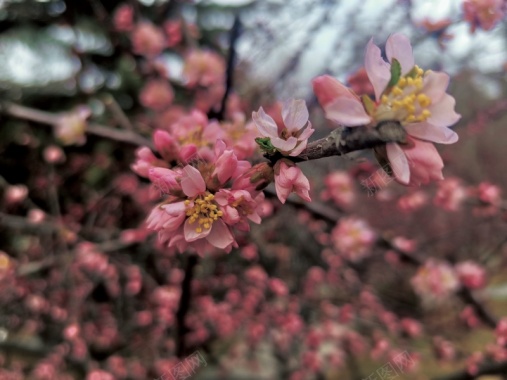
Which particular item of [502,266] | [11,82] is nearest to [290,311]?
[502,266]

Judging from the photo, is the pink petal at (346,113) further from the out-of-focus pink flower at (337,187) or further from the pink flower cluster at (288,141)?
the out-of-focus pink flower at (337,187)

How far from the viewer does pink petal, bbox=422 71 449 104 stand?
17.4 inches

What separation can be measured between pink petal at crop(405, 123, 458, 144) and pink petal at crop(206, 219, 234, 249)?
245 mm

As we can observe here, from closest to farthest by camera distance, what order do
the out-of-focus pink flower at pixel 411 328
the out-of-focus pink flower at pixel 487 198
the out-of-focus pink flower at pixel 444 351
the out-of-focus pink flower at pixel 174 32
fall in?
the out-of-focus pink flower at pixel 487 198, the out-of-focus pink flower at pixel 444 351, the out-of-focus pink flower at pixel 174 32, the out-of-focus pink flower at pixel 411 328

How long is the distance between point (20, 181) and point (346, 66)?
354cm

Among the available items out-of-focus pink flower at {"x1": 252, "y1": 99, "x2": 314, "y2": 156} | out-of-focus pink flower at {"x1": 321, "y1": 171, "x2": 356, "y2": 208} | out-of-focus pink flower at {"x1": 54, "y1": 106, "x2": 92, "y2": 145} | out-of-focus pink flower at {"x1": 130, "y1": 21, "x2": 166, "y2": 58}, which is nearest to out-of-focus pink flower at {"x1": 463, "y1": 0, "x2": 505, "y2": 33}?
out-of-focus pink flower at {"x1": 252, "y1": 99, "x2": 314, "y2": 156}

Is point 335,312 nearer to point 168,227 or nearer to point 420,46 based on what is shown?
point 420,46

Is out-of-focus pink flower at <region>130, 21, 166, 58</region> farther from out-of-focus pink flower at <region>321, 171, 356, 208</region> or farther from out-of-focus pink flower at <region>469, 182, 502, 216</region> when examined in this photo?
out-of-focus pink flower at <region>469, 182, 502, 216</region>

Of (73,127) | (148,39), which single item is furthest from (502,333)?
(148,39)

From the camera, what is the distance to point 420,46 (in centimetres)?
140

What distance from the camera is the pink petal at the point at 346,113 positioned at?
39 cm

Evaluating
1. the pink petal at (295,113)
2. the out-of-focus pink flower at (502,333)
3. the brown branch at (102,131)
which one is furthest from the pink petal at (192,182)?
the out-of-focus pink flower at (502,333)

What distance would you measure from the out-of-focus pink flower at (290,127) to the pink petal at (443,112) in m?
0.14

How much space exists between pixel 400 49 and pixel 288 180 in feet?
0.64
